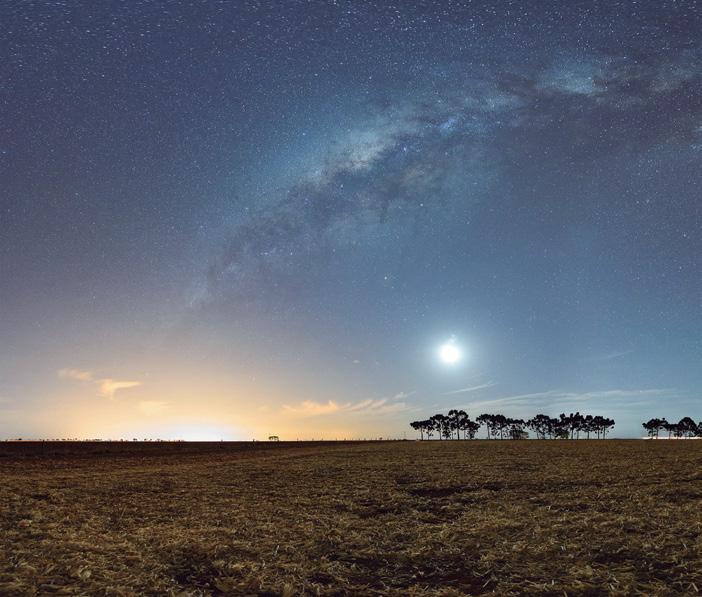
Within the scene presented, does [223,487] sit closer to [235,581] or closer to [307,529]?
[307,529]

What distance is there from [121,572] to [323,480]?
18.9 metres

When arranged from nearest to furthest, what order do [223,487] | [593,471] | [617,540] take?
[617,540]
[223,487]
[593,471]

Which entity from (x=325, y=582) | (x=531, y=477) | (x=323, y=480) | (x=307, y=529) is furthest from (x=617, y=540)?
(x=323, y=480)

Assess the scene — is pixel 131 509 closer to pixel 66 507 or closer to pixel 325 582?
pixel 66 507

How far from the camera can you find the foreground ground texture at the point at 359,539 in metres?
9.16

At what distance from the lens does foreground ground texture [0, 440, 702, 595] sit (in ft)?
30.1

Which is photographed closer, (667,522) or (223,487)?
(667,522)

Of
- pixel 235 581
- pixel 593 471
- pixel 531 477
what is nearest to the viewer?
pixel 235 581

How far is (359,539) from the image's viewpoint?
42.4 ft

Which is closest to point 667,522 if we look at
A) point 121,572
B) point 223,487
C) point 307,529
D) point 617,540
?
point 617,540

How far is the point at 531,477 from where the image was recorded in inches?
1043

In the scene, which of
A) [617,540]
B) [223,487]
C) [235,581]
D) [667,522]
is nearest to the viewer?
[235,581]

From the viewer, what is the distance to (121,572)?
9.80m

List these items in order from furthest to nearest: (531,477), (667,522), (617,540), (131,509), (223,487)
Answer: (531,477)
(223,487)
(131,509)
(667,522)
(617,540)
